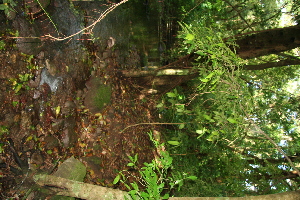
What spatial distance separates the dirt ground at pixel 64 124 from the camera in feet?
9.89

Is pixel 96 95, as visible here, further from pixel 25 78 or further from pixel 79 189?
pixel 79 189

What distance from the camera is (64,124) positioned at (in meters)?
3.62

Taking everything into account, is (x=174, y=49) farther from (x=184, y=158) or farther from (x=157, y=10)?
(x=184, y=158)

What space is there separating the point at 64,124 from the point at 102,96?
3.03 ft

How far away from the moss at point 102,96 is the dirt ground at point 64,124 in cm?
10

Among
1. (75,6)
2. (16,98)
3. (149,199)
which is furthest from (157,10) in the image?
(149,199)

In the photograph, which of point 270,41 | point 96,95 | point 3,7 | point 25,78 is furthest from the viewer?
point 96,95

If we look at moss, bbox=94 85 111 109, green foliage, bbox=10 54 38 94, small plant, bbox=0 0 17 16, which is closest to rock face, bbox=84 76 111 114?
moss, bbox=94 85 111 109

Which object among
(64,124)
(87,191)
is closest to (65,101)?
(64,124)

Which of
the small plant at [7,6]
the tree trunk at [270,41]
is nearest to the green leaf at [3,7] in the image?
the small plant at [7,6]

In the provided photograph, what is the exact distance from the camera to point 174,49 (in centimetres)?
582

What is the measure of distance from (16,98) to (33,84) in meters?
0.32

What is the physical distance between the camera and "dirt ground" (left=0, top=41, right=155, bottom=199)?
3.01 metres

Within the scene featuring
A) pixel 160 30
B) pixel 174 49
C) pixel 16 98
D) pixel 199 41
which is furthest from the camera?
pixel 160 30
